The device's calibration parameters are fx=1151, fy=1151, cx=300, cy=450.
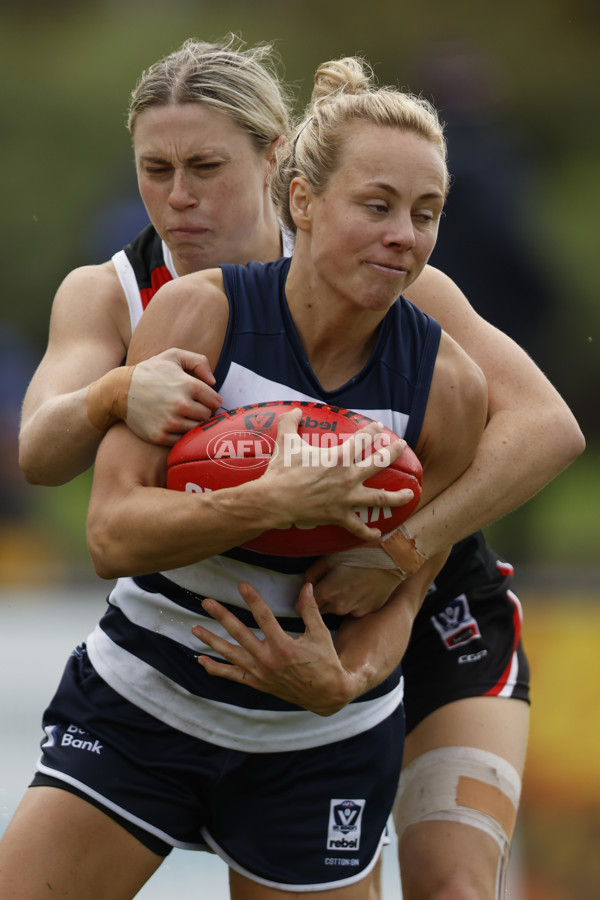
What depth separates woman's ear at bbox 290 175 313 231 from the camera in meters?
2.25

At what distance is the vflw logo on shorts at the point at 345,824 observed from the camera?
2.41 metres

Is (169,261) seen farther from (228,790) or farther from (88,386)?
(228,790)

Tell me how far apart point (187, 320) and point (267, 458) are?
0.33 meters

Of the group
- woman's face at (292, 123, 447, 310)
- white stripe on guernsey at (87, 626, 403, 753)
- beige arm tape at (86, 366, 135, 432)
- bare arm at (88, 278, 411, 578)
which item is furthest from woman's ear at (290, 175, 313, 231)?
white stripe on guernsey at (87, 626, 403, 753)

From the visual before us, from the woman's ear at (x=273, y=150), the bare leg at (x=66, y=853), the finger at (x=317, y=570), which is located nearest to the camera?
the bare leg at (x=66, y=853)

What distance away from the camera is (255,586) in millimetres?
2311

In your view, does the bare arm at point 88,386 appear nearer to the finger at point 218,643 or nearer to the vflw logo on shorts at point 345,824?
the finger at point 218,643

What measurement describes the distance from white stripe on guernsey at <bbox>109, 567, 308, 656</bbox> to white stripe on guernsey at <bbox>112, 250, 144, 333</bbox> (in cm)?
62

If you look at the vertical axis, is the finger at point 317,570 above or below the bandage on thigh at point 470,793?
above

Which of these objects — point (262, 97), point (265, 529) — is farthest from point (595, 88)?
point (265, 529)

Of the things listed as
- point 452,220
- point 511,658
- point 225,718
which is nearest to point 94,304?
point 225,718

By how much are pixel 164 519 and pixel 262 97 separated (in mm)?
Answer: 1231

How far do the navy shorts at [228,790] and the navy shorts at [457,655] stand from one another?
61cm

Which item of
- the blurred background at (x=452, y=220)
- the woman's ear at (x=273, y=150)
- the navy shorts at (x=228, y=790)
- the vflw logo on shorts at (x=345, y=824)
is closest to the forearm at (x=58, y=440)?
the navy shorts at (x=228, y=790)
